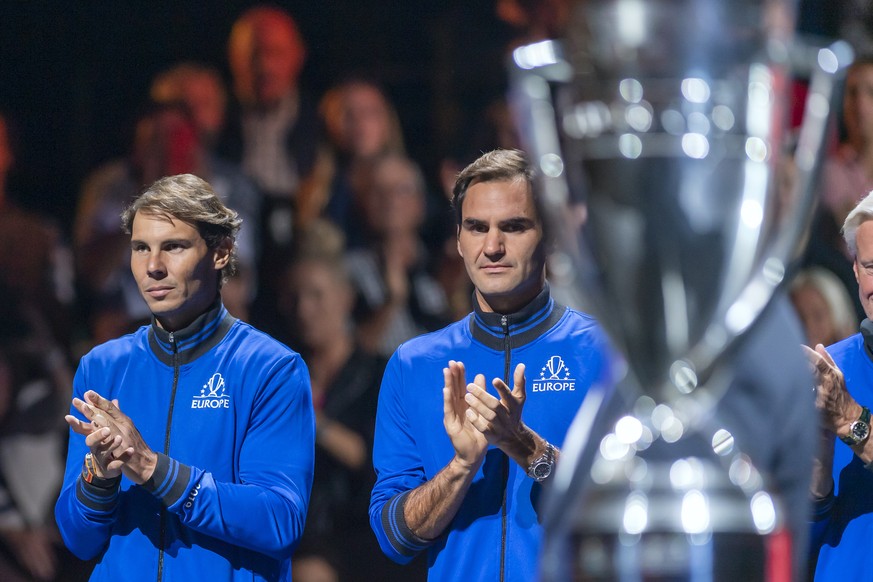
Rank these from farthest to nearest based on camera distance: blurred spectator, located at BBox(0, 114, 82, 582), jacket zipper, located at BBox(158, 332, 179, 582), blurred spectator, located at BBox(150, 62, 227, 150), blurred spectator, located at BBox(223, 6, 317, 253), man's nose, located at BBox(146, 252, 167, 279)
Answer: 1. blurred spectator, located at BBox(150, 62, 227, 150)
2. blurred spectator, located at BBox(223, 6, 317, 253)
3. blurred spectator, located at BBox(0, 114, 82, 582)
4. man's nose, located at BBox(146, 252, 167, 279)
5. jacket zipper, located at BBox(158, 332, 179, 582)

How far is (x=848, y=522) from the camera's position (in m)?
1.86

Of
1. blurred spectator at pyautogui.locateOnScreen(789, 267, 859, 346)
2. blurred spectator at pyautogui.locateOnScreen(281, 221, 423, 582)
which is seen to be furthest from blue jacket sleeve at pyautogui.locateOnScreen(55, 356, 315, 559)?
blurred spectator at pyautogui.locateOnScreen(281, 221, 423, 582)

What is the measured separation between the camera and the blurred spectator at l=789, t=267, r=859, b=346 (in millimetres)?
3602

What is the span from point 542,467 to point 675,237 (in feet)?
3.23

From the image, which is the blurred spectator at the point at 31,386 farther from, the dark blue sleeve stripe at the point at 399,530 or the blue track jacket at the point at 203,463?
the dark blue sleeve stripe at the point at 399,530

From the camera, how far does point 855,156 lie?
3.71 m

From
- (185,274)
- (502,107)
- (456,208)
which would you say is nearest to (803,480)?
(456,208)

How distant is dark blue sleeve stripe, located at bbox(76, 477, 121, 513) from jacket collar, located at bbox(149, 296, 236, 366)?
29 cm

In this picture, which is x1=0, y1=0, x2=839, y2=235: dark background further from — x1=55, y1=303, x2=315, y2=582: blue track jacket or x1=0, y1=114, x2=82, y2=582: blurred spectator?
x1=55, y1=303, x2=315, y2=582: blue track jacket

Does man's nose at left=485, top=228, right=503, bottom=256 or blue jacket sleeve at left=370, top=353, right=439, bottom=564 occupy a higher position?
man's nose at left=485, top=228, right=503, bottom=256

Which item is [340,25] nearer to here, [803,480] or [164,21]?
[164,21]

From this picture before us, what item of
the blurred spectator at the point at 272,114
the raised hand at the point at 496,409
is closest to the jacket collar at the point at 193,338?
the raised hand at the point at 496,409

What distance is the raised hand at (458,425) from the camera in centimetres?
176

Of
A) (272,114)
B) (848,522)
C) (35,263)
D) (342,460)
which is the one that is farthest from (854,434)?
(35,263)
